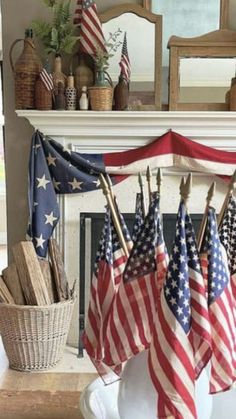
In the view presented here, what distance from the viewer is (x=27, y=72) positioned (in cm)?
282

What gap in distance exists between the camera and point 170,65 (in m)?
2.89

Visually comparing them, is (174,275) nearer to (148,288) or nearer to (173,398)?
(148,288)

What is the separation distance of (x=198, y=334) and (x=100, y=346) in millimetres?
220

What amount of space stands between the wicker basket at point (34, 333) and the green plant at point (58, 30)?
58.8 inches

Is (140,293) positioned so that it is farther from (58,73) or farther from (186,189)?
(58,73)

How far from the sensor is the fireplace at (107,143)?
285 cm

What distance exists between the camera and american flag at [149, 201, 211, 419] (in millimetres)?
733

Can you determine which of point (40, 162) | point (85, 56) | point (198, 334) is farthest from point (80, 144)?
point (198, 334)

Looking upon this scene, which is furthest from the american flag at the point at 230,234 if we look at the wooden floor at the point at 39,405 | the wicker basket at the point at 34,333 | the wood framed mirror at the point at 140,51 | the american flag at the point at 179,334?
the wood framed mirror at the point at 140,51

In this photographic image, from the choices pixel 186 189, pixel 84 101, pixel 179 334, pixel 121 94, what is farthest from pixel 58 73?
pixel 179 334

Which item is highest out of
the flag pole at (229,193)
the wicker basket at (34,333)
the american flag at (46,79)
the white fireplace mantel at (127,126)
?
the american flag at (46,79)

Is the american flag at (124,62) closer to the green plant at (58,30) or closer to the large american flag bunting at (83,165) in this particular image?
the green plant at (58,30)

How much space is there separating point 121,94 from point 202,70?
1.70 feet

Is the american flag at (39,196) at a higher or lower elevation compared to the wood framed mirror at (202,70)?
lower
